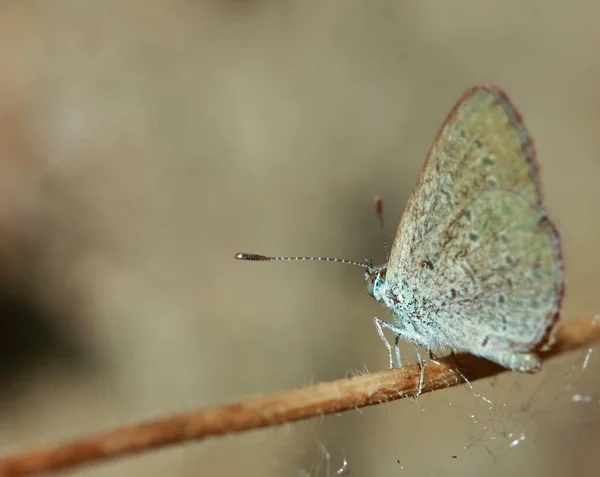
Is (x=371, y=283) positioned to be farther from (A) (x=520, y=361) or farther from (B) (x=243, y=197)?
(B) (x=243, y=197)

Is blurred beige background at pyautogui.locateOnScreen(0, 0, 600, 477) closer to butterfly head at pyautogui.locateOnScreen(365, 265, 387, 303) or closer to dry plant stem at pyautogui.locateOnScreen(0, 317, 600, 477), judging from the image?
butterfly head at pyautogui.locateOnScreen(365, 265, 387, 303)

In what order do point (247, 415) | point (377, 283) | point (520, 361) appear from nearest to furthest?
1. point (247, 415)
2. point (520, 361)
3. point (377, 283)

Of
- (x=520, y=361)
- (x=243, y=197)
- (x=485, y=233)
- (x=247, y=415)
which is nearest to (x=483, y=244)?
(x=485, y=233)

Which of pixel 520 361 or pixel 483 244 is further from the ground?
pixel 483 244

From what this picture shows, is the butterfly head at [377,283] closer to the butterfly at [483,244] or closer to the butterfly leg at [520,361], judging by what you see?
the butterfly at [483,244]

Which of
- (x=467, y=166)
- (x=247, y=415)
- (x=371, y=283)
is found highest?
(x=467, y=166)

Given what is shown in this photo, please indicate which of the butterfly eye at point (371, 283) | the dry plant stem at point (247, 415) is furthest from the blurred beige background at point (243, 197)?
the dry plant stem at point (247, 415)

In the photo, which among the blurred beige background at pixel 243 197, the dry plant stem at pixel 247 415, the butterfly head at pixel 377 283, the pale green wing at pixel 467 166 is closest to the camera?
the dry plant stem at pixel 247 415
